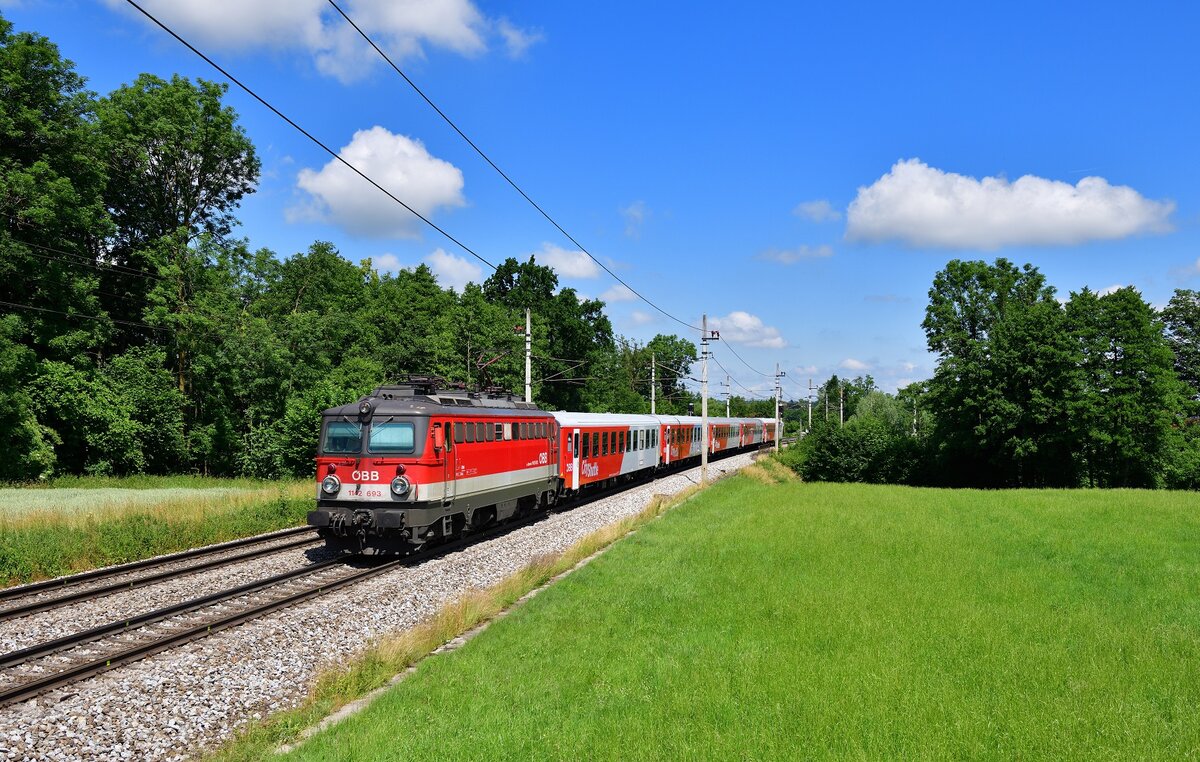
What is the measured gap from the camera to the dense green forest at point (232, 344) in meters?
30.4

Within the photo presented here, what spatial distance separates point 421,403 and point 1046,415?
3845cm

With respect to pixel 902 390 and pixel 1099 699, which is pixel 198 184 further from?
pixel 902 390

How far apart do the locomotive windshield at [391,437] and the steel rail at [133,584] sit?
3.39 m

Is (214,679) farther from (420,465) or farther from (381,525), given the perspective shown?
(420,465)

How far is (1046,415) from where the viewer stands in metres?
40.9

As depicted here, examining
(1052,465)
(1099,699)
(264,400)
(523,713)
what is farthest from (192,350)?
(1052,465)

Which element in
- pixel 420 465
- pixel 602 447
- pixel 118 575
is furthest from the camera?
pixel 602 447

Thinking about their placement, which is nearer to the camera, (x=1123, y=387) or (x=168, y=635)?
(x=168, y=635)

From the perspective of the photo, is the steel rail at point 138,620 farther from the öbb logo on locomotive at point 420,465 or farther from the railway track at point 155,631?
the öbb logo on locomotive at point 420,465

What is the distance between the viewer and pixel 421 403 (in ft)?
50.1

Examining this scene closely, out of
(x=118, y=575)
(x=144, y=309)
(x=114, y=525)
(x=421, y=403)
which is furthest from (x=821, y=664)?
(x=144, y=309)

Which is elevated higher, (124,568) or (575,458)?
(575,458)

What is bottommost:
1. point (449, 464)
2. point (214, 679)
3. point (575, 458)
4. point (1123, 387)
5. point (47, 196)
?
point (214, 679)

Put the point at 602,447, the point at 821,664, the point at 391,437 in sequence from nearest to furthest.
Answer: the point at 821,664, the point at 391,437, the point at 602,447
